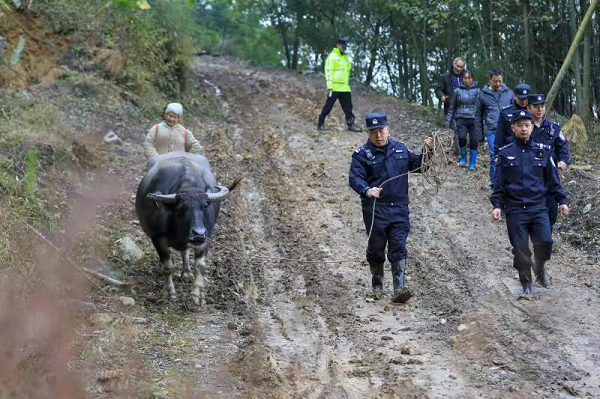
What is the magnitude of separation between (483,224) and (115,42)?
10.8 m

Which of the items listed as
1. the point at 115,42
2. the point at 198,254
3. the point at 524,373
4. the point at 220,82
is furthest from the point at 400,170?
the point at 220,82

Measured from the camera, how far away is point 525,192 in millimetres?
8891

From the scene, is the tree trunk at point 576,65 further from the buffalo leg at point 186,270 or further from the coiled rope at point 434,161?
the buffalo leg at point 186,270

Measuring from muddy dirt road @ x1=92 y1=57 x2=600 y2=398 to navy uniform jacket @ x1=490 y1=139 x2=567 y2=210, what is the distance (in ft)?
3.38

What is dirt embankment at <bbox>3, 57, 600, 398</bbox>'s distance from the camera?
6645mm

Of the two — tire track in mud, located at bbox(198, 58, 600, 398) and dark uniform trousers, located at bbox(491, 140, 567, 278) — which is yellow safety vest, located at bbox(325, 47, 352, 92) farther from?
dark uniform trousers, located at bbox(491, 140, 567, 278)

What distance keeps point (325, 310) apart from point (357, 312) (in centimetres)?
35

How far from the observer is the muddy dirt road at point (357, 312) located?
6668 millimetres

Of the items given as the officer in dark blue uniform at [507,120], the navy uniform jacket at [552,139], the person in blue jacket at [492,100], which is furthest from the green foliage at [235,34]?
the navy uniform jacket at [552,139]

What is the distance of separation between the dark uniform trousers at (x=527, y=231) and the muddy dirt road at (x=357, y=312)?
45 centimetres

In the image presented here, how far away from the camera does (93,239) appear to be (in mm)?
10688

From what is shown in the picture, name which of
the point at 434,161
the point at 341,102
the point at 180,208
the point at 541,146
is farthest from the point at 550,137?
the point at 341,102

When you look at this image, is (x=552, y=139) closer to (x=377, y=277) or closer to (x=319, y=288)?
(x=377, y=277)

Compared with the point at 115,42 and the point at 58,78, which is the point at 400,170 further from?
the point at 115,42
